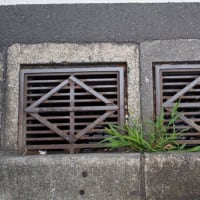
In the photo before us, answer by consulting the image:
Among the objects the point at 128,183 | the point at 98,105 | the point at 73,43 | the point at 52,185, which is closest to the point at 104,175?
the point at 128,183

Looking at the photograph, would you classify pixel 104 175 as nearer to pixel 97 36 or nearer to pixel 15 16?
pixel 97 36

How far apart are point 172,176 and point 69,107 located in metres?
1.06

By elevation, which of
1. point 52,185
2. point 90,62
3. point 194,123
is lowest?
point 52,185

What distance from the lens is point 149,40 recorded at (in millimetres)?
2963

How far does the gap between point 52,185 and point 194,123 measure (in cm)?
131

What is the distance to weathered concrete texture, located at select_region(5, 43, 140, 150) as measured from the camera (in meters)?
2.93

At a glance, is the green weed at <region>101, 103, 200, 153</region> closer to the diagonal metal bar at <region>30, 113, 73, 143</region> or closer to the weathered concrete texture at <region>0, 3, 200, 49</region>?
the diagonal metal bar at <region>30, 113, 73, 143</region>

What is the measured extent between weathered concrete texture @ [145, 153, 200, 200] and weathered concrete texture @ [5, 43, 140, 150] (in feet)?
2.30

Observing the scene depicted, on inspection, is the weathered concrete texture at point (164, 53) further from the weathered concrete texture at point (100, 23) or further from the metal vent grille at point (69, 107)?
the metal vent grille at point (69, 107)

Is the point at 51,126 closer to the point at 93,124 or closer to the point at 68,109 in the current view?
the point at 68,109

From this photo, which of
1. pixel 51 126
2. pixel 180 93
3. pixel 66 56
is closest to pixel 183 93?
pixel 180 93

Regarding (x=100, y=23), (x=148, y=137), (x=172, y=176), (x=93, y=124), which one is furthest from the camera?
(x=100, y=23)

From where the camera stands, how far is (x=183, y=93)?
2.90m

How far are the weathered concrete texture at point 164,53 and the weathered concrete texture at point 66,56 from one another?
0.07 meters
